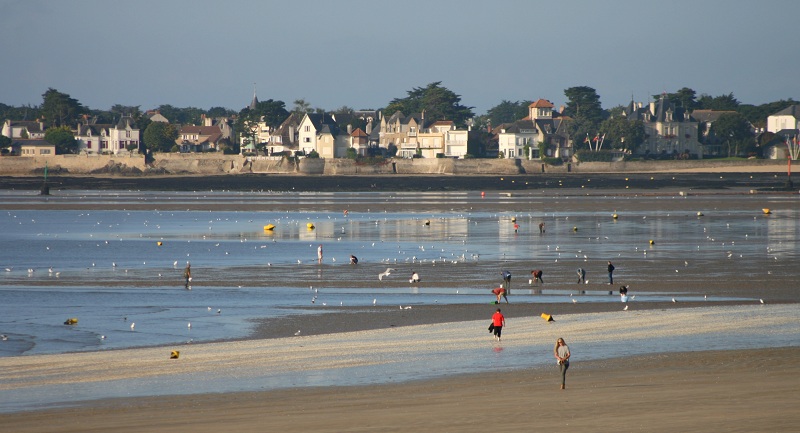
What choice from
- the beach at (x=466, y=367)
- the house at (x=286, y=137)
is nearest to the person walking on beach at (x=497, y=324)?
the beach at (x=466, y=367)

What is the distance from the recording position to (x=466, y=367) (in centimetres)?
1794

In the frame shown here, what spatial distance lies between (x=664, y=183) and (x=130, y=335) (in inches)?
3184

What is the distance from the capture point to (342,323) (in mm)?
23516

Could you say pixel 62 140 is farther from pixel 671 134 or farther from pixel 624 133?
pixel 671 134

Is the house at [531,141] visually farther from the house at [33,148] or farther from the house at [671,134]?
the house at [33,148]

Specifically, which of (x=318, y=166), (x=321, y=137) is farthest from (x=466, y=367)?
(x=321, y=137)

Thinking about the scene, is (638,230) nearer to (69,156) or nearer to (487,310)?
(487,310)

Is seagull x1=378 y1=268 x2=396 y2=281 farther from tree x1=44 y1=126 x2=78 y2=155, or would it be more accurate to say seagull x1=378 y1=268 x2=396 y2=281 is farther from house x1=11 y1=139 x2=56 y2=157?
→ tree x1=44 y1=126 x2=78 y2=155

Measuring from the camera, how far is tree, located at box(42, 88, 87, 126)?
163375 mm

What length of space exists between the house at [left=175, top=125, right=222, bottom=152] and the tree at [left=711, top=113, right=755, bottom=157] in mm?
79429

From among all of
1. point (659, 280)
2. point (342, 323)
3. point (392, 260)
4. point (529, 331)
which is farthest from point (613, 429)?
point (392, 260)

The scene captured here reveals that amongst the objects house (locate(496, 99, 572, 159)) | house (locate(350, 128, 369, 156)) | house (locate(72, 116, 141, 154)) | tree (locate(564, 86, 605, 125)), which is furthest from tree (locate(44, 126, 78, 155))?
tree (locate(564, 86, 605, 125))

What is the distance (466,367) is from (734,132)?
128 meters

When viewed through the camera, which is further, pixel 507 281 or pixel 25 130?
pixel 25 130
